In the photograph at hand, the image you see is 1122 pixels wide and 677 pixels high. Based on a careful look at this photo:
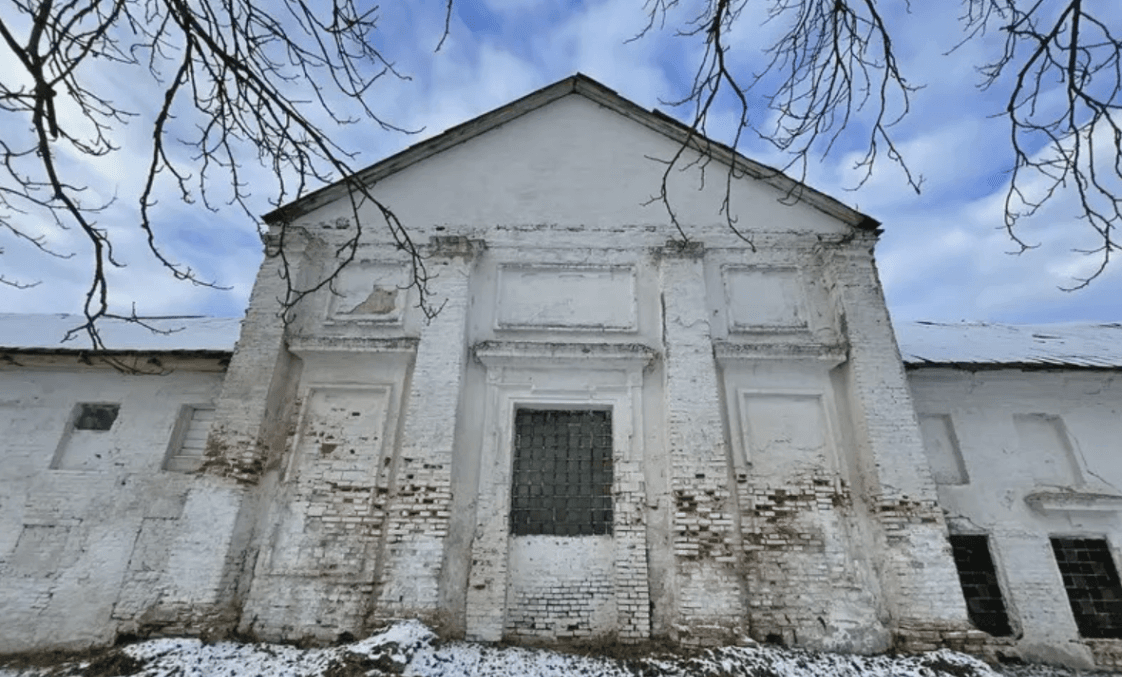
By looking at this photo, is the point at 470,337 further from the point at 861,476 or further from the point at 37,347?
the point at 37,347

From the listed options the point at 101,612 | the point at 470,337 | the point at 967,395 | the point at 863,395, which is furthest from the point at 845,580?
the point at 101,612

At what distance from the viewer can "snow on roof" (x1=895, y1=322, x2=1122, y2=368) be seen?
855 centimetres

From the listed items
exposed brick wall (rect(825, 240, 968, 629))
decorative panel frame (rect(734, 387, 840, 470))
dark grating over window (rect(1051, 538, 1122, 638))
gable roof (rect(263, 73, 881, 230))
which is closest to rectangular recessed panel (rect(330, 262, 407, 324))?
gable roof (rect(263, 73, 881, 230))

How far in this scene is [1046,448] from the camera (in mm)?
8195

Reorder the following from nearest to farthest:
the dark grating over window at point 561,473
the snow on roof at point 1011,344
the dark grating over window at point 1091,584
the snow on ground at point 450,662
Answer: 1. the snow on ground at point 450,662
2. the dark grating over window at point 561,473
3. the dark grating over window at point 1091,584
4. the snow on roof at point 1011,344

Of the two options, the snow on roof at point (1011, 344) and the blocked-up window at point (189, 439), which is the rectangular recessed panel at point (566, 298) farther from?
the blocked-up window at point (189, 439)

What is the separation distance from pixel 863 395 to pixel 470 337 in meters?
5.02

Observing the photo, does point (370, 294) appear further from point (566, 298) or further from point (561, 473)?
point (561, 473)

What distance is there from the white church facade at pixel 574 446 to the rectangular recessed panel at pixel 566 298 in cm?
4

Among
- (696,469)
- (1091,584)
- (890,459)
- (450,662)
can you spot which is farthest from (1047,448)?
(450,662)

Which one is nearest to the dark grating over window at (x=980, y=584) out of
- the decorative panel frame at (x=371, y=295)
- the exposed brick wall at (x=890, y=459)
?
the exposed brick wall at (x=890, y=459)

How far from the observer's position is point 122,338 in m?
9.72

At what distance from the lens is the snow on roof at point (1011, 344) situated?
8.55m

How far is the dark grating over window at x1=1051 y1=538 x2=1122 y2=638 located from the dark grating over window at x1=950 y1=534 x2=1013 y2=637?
864mm
